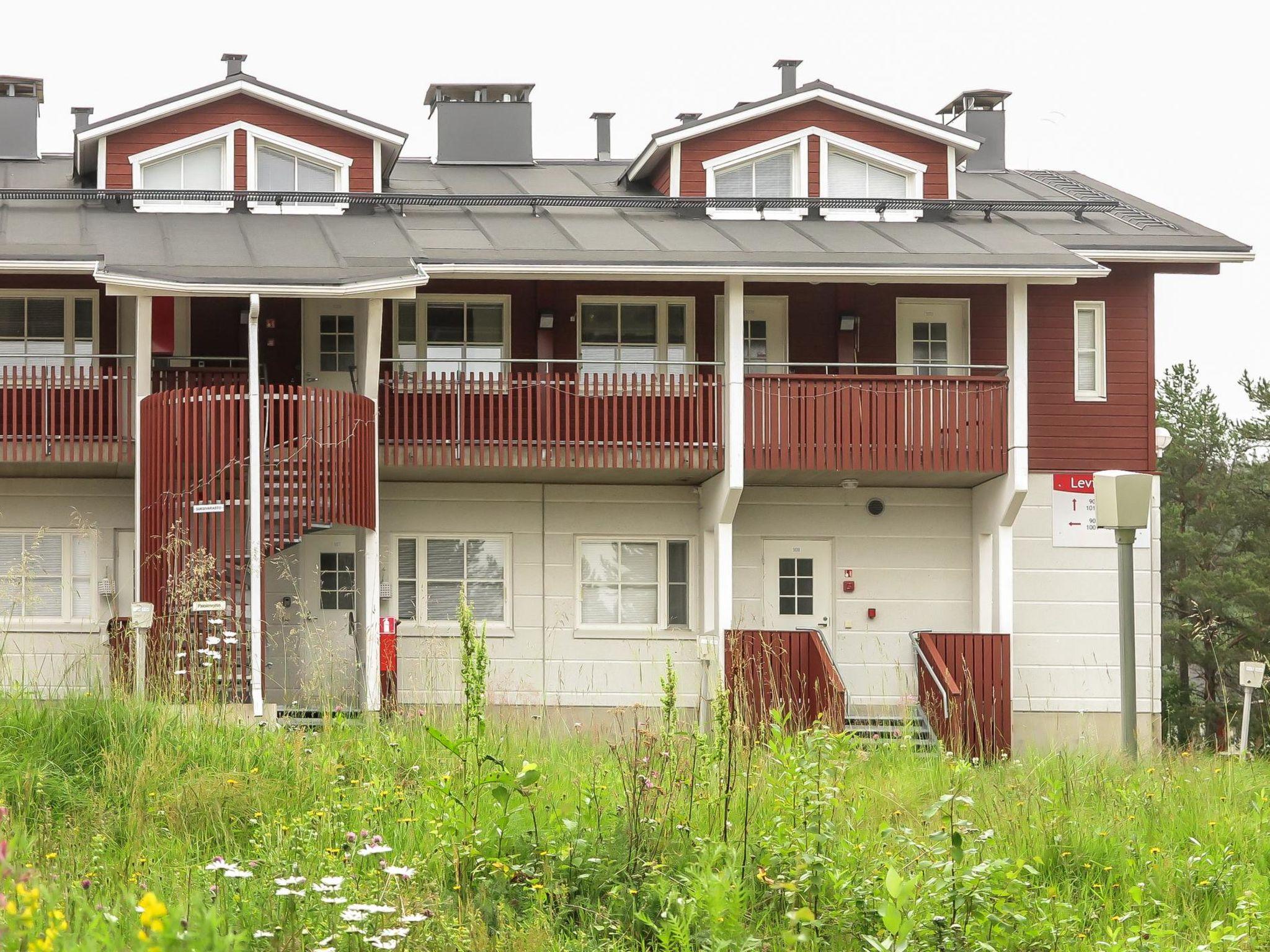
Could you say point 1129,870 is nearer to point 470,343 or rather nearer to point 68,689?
point 68,689

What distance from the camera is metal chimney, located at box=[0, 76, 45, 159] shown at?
24516 millimetres

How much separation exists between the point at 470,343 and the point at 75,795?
1216 cm

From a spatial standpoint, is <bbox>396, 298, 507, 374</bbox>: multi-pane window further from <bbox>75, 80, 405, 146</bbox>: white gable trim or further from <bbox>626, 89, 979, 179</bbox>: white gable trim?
<bbox>626, 89, 979, 179</bbox>: white gable trim

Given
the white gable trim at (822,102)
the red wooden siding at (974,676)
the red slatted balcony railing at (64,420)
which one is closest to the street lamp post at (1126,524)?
the red wooden siding at (974,676)

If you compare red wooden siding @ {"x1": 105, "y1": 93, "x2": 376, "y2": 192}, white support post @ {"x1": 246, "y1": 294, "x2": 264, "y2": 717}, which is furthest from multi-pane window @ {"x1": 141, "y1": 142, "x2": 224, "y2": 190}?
white support post @ {"x1": 246, "y1": 294, "x2": 264, "y2": 717}

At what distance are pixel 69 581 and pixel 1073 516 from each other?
12.7m

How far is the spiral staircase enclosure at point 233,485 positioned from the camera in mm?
17484

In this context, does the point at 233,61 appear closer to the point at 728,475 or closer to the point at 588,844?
the point at 728,475

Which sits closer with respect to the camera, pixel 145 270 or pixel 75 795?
pixel 75 795

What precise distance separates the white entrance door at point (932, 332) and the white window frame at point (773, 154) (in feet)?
6.49

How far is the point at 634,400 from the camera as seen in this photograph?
786 inches

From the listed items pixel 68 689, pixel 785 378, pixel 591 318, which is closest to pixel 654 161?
pixel 591 318

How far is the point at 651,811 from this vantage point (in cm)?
912

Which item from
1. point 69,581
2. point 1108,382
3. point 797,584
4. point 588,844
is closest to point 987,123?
point 1108,382
